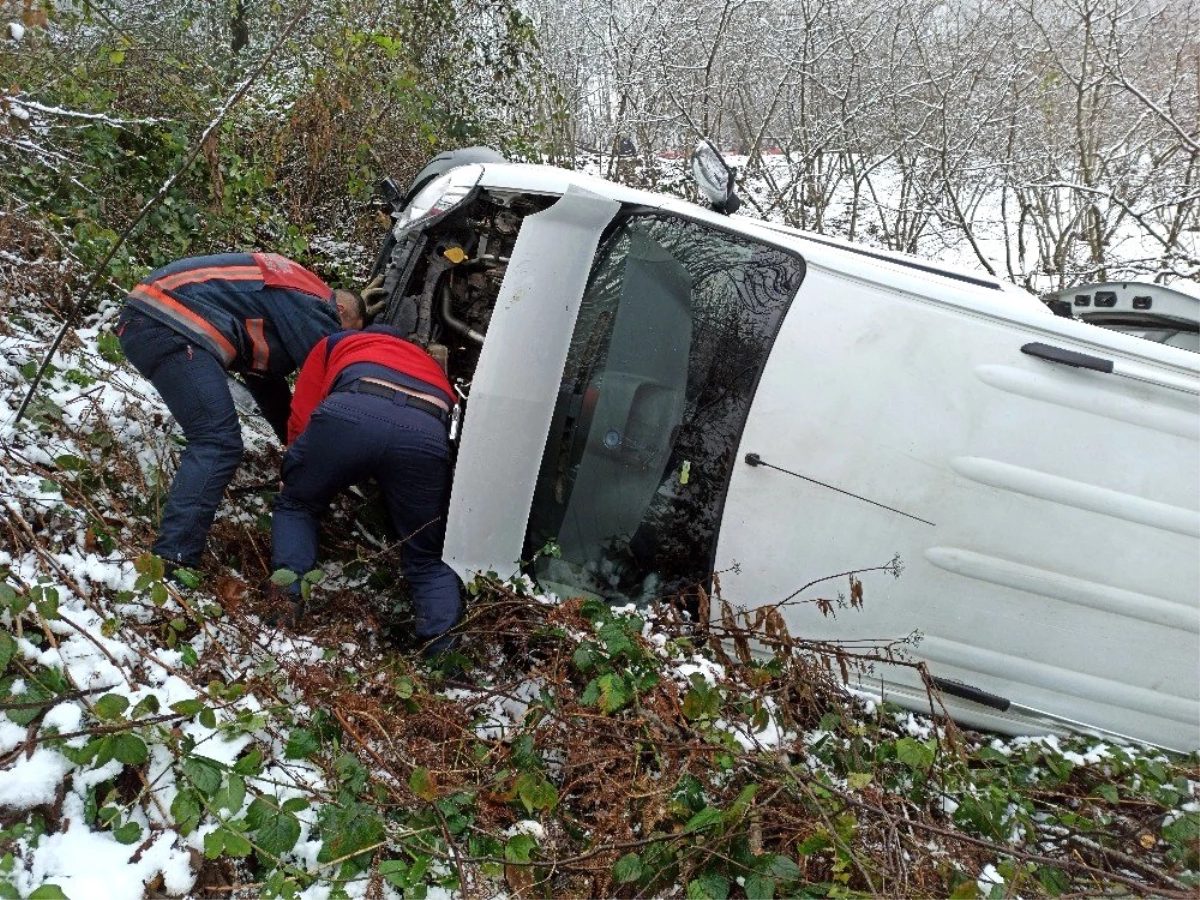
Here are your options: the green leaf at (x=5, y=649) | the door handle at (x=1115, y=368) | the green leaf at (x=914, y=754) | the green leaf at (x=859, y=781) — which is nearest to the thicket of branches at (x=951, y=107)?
the door handle at (x=1115, y=368)

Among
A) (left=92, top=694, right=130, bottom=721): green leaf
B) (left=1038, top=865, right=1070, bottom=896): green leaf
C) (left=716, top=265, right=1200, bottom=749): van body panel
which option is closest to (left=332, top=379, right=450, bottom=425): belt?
(left=716, top=265, right=1200, bottom=749): van body panel

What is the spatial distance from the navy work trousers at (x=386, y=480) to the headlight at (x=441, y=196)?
1265 millimetres

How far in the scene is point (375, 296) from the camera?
4.17 metres

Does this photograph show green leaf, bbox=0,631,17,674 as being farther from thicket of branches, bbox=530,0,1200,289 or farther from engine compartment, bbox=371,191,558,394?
thicket of branches, bbox=530,0,1200,289

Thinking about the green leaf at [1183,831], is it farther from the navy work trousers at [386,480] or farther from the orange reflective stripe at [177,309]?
the orange reflective stripe at [177,309]

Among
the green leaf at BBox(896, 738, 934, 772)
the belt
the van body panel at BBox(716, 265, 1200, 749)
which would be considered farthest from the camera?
the belt

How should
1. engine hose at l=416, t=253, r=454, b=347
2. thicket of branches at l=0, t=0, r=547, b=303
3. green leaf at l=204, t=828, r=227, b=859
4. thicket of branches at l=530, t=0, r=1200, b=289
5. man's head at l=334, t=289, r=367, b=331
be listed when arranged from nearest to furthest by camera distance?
green leaf at l=204, t=828, r=227, b=859
man's head at l=334, t=289, r=367, b=331
engine hose at l=416, t=253, r=454, b=347
thicket of branches at l=0, t=0, r=547, b=303
thicket of branches at l=530, t=0, r=1200, b=289

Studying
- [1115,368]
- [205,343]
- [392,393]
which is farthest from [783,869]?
[205,343]

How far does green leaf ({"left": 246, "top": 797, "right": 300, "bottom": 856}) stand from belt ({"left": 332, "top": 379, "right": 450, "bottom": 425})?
1358mm

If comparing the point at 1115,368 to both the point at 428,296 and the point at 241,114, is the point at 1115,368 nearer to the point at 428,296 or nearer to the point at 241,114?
the point at 428,296

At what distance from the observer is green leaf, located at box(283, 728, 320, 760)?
2.29 m

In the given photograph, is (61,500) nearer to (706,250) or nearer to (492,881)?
(492,881)

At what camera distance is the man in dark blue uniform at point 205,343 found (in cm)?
297

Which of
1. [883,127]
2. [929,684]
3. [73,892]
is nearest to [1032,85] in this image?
[883,127]
